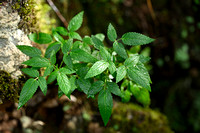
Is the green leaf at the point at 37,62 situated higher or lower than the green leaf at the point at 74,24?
lower

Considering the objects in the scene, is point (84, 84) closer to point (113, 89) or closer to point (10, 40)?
point (113, 89)

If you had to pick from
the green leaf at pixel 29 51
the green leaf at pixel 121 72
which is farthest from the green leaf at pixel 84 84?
the green leaf at pixel 29 51

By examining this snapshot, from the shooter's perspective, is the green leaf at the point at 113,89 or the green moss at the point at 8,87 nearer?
the green leaf at the point at 113,89

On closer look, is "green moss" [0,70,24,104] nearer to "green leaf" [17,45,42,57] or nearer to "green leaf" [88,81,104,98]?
"green leaf" [17,45,42,57]

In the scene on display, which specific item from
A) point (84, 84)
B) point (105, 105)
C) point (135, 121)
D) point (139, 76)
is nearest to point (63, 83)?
point (84, 84)

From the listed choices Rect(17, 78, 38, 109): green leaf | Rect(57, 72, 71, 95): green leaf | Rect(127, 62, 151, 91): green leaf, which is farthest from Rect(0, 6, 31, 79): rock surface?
Rect(127, 62, 151, 91): green leaf

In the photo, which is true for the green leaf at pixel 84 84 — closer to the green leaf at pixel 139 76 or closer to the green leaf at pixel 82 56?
the green leaf at pixel 82 56

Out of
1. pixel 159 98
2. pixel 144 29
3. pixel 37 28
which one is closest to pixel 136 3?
pixel 144 29
